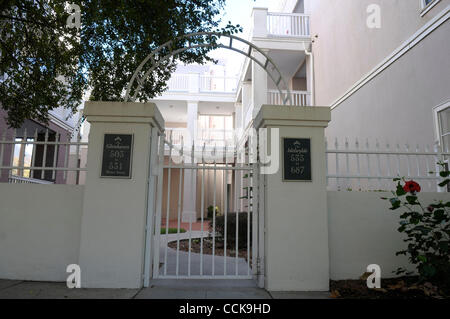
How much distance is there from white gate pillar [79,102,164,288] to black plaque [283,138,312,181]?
1720mm

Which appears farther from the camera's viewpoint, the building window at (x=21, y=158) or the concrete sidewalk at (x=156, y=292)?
the building window at (x=21, y=158)

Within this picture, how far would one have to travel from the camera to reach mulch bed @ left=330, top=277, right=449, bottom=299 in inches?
136

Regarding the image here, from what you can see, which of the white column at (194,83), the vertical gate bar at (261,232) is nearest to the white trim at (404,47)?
the vertical gate bar at (261,232)

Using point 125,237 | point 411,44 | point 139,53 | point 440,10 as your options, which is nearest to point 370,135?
point 411,44

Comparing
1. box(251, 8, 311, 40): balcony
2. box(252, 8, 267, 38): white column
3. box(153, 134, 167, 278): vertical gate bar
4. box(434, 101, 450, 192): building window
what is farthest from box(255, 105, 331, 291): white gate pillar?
box(252, 8, 267, 38): white column

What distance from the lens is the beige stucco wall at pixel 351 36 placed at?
6.65 meters

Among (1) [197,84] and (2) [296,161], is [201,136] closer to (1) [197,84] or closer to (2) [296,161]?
(1) [197,84]

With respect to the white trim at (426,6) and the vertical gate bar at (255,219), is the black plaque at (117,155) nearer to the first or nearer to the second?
the vertical gate bar at (255,219)

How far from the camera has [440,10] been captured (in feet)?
18.5

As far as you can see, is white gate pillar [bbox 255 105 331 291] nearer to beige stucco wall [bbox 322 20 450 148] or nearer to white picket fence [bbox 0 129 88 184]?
white picket fence [bbox 0 129 88 184]

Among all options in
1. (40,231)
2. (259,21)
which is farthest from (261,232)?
(259,21)

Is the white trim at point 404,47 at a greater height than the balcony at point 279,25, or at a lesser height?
lesser

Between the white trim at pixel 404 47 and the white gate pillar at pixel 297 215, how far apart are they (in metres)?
3.43

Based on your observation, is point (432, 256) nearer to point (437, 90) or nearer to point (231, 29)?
point (437, 90)
